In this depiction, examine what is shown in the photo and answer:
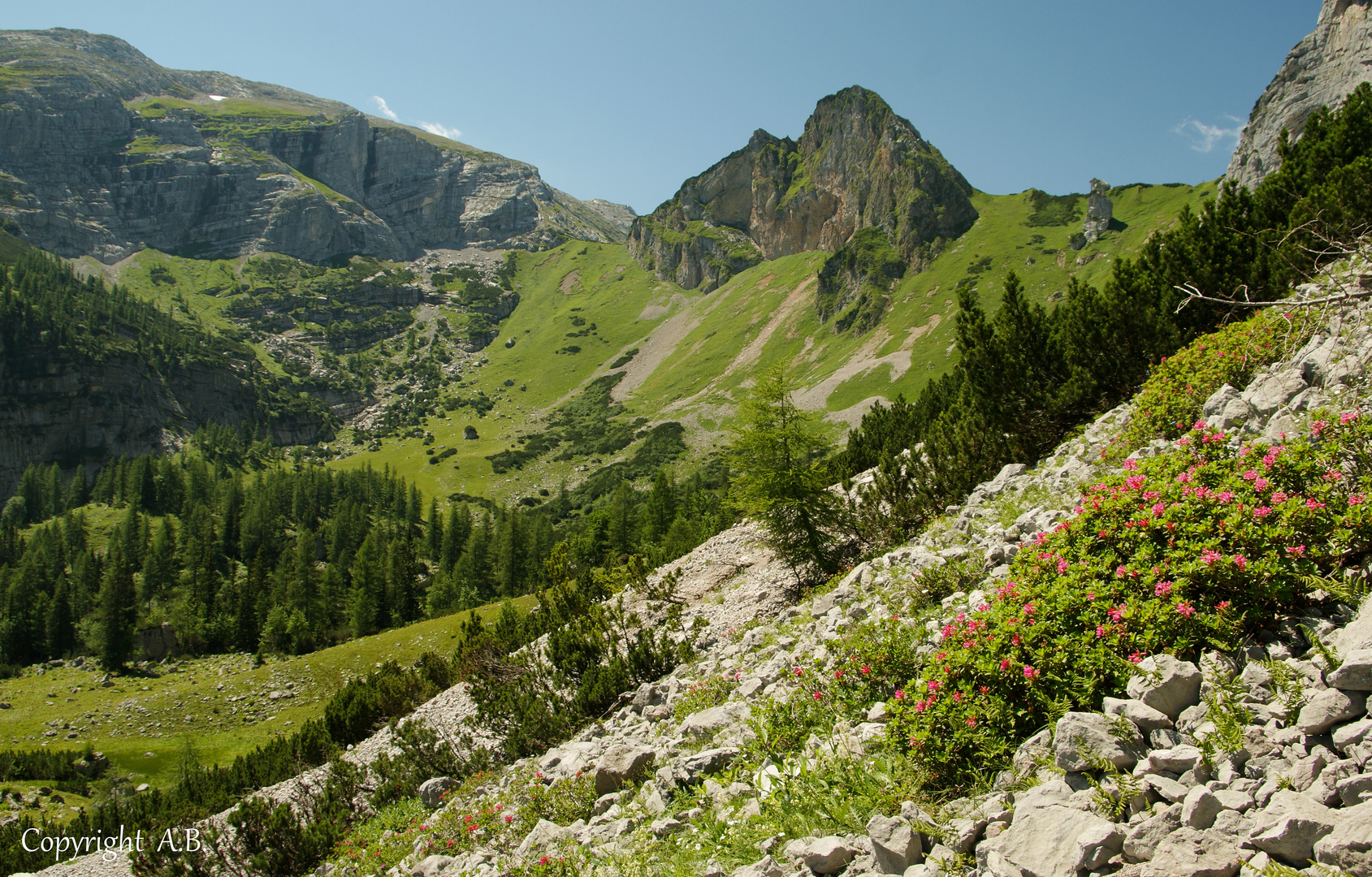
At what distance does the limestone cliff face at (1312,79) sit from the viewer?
7938cm

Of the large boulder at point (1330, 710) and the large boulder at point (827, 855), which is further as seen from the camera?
the large boulder at point (827, 855)

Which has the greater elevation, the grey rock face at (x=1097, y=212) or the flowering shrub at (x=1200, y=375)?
the grey rock face at (x=1097, y=212)

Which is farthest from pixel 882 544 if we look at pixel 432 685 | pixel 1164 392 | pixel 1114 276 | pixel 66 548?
pixel 66 548

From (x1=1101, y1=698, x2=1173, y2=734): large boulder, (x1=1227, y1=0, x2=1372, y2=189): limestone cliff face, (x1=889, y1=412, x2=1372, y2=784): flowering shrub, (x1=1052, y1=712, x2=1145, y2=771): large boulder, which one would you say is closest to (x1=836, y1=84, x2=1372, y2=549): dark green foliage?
(x1=889, y1=412, x2=1372, y2=784): flowering shrub

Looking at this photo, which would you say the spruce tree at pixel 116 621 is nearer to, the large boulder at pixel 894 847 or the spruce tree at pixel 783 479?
the spruce tree at pixel 783 479

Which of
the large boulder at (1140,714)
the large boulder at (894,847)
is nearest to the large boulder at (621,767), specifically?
the large boulder at (894,847)

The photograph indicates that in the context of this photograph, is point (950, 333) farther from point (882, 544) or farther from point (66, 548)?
point (66, 548)

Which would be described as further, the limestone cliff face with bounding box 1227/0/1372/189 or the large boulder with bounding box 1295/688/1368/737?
the limestone cliff face with bounding box 1227/0/1372/189

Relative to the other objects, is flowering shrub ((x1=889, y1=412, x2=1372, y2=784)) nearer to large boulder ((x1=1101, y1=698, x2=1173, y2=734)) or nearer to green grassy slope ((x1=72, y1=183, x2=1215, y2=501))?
large boulder ((x1=1101, y1=698, x2=1173, y2=734))

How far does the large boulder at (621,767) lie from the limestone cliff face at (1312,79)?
10430 cm

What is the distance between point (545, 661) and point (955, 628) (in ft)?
63.5

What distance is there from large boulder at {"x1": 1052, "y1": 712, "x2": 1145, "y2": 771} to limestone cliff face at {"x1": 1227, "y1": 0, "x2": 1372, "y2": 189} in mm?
104131

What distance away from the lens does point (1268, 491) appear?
5789mm

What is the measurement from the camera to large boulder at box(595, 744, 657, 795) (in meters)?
9.29
